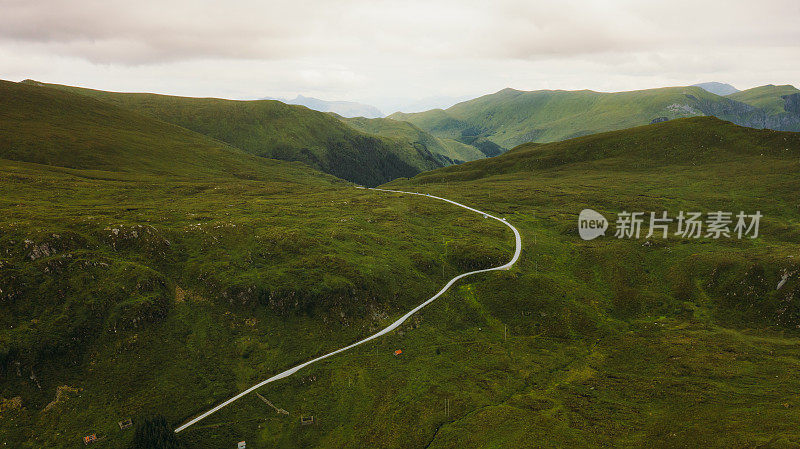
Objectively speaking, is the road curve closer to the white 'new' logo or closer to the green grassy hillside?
the green grassy hillside

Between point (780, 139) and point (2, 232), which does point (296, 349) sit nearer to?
point (2, 232)

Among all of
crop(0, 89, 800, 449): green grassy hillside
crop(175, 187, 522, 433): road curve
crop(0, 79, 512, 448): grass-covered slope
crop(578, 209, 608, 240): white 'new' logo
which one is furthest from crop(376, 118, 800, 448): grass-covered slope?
crop(0, 79, 512, 448): grass-covered slope

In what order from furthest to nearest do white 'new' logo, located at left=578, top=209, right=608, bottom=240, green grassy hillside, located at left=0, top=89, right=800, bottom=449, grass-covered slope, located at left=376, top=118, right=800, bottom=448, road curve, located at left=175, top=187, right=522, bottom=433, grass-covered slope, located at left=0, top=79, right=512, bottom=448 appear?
white 'new' logo, located at left=578, top=209, right=608, bottom=240, road curve, located at left=175, top=187, right=522, bottom=433, grass-covered slope, located at left=0, top=79, right=512, bottom=448, green grassy hillside, located at left=0, top=89, right=800, bottom=449, grass-covered slope, located at left=376, top=118, right=800, bottom=448

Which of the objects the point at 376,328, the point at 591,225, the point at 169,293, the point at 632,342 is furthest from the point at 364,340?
the point at 591,225

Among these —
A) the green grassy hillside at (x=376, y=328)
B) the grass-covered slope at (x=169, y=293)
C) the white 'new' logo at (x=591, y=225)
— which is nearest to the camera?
the green grassy hillside at (x=376, y=328)

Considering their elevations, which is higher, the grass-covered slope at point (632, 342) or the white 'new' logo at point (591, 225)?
the white 'new' logo at point (591, 225)

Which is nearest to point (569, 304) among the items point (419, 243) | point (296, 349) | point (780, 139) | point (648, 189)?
point (419, 243)

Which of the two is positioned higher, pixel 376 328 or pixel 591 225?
pixel 591 225

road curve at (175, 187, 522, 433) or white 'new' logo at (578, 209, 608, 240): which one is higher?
white 'new' logo at (578, 209, 608, 240)

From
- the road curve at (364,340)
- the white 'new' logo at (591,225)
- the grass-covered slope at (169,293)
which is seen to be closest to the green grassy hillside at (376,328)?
the grass-covered slope at (169,293)

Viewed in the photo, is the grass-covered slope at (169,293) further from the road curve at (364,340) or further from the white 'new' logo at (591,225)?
the white 'new' logo at (591,225)

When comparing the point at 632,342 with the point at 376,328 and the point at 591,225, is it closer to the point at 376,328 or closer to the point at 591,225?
the point at 376,328
